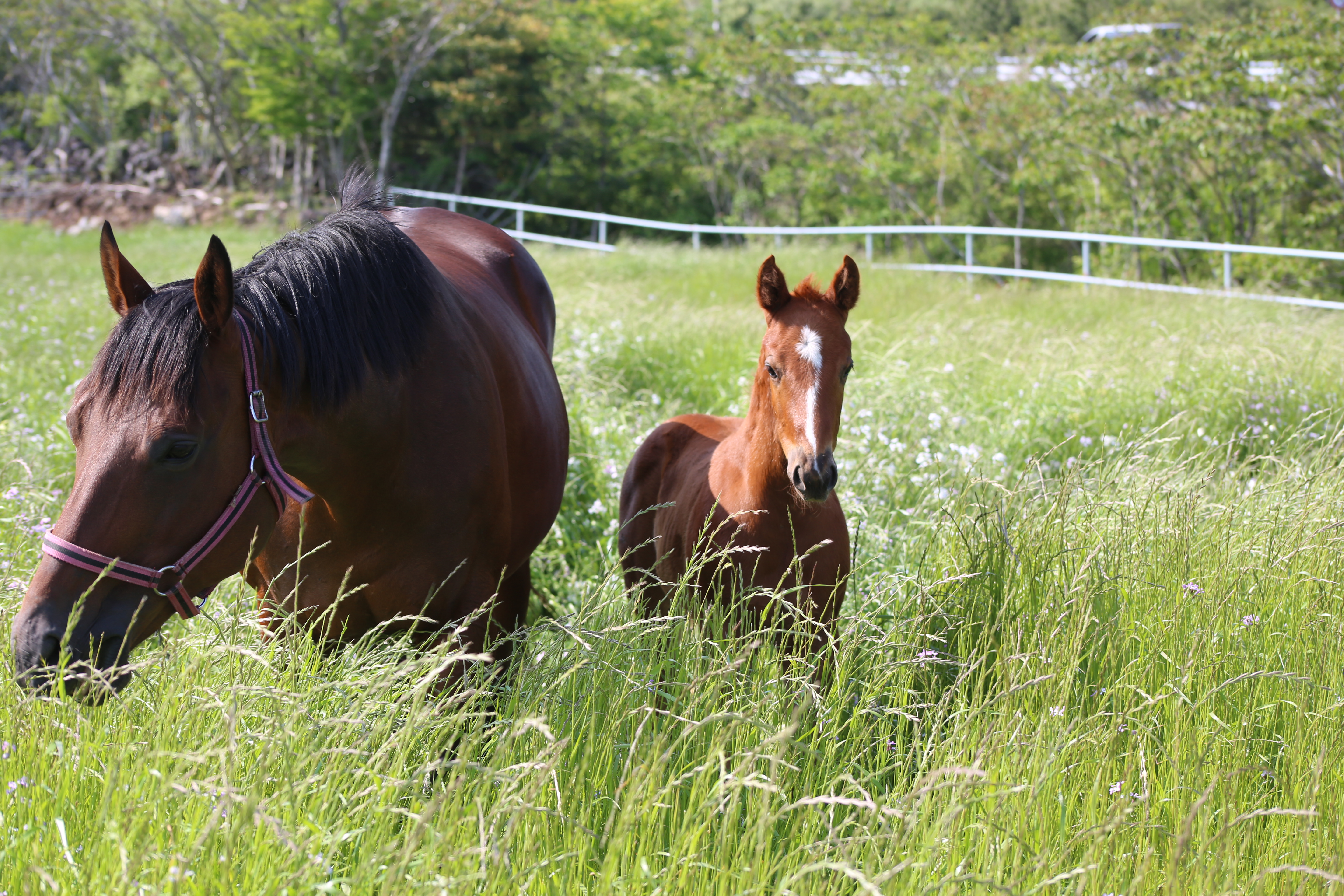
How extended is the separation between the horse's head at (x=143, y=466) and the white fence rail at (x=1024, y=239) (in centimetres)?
163

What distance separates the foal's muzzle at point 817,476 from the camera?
2.97 metres

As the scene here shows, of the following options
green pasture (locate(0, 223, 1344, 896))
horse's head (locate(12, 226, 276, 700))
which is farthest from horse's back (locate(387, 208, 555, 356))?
horse's head (locate(12, 226, 276, 700))

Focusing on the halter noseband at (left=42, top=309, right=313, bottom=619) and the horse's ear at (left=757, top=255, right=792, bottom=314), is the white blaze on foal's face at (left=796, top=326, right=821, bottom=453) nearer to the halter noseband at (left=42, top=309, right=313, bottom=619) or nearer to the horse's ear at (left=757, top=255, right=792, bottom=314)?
the horse's ear at (left=757, top=255, right=792, bottom=314)

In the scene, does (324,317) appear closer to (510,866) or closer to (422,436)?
(422,436)

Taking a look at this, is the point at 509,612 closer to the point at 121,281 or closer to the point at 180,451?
the point at 180,451

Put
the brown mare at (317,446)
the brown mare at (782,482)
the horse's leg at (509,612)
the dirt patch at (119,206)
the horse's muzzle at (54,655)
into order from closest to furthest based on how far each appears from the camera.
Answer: the horse's muzzle at (54,655) → the brown mare at (317,446) → the brown mare at (782,482) → the horse's leg at (509,612) → the dirt patch at (119,206)

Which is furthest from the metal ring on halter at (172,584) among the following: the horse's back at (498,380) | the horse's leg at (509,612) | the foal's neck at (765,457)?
the foal's neck at (765,457)

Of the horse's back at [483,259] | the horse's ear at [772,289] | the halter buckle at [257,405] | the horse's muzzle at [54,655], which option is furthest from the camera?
the horse's back at [483,259]

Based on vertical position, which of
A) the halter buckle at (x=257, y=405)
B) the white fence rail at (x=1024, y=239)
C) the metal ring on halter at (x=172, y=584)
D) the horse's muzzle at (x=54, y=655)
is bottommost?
the horse's muzzle at (x=54, y=655)

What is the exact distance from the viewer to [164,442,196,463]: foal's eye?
2.06 metres

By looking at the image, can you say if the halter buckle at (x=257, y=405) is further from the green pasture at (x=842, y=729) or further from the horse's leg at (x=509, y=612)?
Result: the horse's leg at (x=509, y=612)

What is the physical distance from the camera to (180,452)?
2080 millimetres

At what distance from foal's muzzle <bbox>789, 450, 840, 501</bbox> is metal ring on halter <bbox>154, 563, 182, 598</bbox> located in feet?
5.61

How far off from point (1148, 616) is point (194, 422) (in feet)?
8.91
